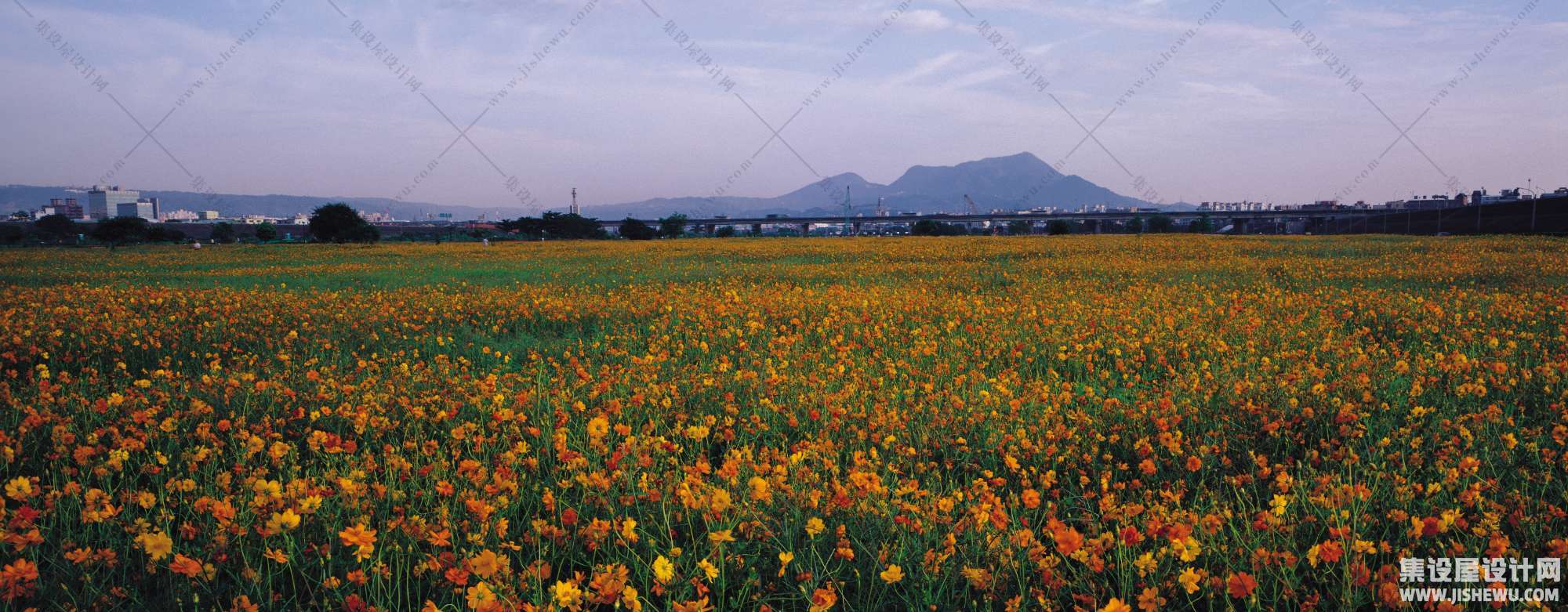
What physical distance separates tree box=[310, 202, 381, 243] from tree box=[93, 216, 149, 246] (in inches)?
385

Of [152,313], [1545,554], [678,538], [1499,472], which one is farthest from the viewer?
[152,313]

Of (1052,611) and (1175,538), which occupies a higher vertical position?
(1175,538)

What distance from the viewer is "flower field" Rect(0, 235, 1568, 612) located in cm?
213

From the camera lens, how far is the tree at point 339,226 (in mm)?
51981

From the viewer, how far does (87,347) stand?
614 centimetres

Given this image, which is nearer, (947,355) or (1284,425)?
(1284,425)

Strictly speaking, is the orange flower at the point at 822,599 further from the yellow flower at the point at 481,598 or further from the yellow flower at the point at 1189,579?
the yellow flower at the point at 1189,579

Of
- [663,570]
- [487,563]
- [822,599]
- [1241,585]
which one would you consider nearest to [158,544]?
[487,563]

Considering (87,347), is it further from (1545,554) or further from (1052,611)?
(1545,554)

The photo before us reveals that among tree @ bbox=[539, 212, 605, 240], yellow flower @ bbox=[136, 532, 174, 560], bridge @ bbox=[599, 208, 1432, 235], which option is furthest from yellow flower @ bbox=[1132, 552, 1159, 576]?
bridge @ bbox=[599, 208, 1432, 235]

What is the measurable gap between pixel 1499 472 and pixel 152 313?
10.6 meters

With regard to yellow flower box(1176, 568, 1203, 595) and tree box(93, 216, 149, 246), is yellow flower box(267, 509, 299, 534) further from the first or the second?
tree box(93, 216, 149, 246)

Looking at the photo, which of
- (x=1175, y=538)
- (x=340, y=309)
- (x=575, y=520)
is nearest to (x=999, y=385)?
(x=1175, y=538)

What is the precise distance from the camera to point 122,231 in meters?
43.0
